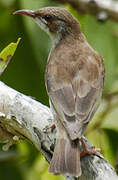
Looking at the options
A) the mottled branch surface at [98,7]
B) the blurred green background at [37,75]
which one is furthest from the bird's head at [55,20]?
the mottled branch surface at [98,7]

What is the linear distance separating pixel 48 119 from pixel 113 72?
165cm

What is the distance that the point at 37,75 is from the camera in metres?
6.75

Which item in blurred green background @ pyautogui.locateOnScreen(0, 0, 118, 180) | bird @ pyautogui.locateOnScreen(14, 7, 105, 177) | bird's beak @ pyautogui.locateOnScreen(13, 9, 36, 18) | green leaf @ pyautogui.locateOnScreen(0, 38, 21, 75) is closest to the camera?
bird @ pyautogui.locateOnScreen(14, 7, 105, 177)

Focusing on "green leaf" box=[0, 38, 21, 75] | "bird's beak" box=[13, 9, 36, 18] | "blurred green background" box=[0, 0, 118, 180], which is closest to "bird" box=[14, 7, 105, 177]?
"bird's beak" box=[13, 9, 36, 18]

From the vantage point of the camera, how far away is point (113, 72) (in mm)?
6828

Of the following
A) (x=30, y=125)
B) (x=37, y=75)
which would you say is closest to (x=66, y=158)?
(x=30, y=125)

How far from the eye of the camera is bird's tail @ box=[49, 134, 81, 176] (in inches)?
187

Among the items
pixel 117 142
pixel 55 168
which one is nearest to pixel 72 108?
pixel 55 168

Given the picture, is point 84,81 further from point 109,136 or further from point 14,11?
point 14,11

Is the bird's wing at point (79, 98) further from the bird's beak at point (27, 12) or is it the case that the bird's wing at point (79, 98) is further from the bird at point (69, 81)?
the bird's beak at point (27, 12)

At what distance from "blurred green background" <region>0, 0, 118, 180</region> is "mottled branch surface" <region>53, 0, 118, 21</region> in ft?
0.34

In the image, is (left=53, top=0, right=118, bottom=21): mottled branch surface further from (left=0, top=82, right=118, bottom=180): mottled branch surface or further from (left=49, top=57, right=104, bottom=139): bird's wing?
(left=0, top=82, right=118, bottom=180): mottled branch surface

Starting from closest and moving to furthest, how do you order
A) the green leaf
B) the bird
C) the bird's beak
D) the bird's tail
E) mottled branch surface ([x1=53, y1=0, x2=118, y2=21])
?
1. the bird's tail
2. the bird
3. the green leaf
4. the bird's beak
5. mottled branch surface ([x1=53, y1=0, x2=118, y2=21])

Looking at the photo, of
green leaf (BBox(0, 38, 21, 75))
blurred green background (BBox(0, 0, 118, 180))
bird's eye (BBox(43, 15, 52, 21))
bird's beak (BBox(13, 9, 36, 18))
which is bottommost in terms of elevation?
blurred green background (BBox(0, 0, 118, 180))
